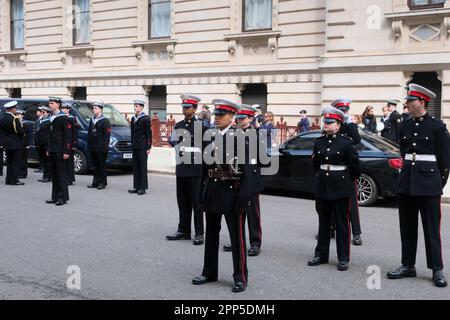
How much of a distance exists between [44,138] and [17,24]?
63.2 ft

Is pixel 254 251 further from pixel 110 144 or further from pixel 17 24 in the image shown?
pixel 17 24

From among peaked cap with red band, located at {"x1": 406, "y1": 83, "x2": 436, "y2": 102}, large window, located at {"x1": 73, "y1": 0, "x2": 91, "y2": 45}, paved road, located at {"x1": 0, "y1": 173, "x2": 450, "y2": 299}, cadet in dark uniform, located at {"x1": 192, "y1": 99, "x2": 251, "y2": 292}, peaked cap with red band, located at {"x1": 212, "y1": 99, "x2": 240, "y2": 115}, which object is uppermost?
large window, located at {"x1": 73, "y1": 0, "x2": 91, "y2": 45}

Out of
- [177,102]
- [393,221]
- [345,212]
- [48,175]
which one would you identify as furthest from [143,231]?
[177,102]

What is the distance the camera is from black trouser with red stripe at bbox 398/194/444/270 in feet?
20.5

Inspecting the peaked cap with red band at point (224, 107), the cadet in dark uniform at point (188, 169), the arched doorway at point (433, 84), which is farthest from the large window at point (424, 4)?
the peaked cap with red band at point (224, 107)

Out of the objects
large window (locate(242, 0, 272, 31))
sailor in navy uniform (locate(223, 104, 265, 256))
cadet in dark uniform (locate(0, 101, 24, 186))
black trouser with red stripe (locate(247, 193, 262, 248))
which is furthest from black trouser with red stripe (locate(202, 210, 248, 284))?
large window (locate(242, 0, 272, 31))

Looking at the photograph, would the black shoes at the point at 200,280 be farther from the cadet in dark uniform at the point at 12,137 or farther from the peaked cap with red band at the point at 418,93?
the cadet in dark uniform at the point at 12,137

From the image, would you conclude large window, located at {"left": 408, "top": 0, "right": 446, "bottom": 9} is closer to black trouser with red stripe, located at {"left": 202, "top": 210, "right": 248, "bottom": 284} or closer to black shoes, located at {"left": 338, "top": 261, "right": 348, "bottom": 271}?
black shoes, located at {"left": 338, "top": 261, "right": 348, "bottom": 271}

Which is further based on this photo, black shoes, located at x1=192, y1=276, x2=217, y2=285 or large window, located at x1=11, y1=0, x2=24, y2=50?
large window, located at x1=11, y1=0, x2=24, y2=50

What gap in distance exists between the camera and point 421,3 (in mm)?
17609

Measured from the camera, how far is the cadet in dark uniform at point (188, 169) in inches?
321

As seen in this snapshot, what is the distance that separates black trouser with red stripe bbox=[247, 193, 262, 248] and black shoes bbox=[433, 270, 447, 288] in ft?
7.29

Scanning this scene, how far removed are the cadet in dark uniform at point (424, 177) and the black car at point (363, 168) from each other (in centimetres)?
351
